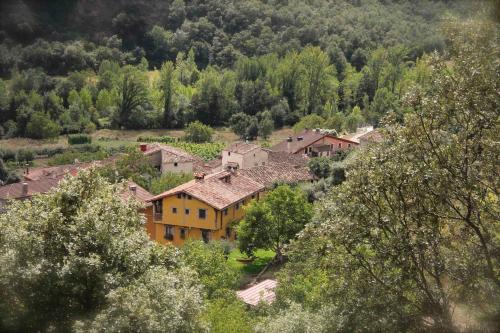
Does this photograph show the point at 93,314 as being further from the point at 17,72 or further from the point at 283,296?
the point at 17,72

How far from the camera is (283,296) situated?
20.0 meters

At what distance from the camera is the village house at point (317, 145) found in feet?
185

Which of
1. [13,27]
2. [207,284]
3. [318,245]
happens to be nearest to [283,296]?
[207,284]

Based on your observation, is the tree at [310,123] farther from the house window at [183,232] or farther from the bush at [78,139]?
the house window at [183,232]

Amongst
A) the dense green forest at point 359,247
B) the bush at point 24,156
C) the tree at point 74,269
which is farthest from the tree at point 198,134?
the tree at point 74,269

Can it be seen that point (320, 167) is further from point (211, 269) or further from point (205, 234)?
point (211, 269)

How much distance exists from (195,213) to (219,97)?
51.6 m

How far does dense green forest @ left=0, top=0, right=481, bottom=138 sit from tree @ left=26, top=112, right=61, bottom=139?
0.14 meters

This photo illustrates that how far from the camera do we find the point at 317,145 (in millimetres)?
57312

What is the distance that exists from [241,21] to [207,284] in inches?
3780

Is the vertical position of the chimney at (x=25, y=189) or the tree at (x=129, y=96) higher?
the chimney at (x=25, y=189)

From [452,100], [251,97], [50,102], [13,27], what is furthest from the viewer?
[13,27]

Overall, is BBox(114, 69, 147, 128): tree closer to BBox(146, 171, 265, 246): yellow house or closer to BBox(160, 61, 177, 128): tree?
BBox(160, 61, 177, 128): tree

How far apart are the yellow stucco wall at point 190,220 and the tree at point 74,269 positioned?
18541mm
